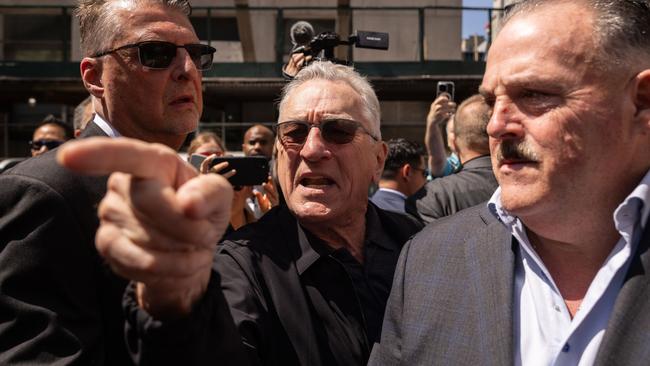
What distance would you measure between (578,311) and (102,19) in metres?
1.69

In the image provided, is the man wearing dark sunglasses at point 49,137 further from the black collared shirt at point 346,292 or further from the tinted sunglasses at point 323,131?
Answer: the black collared shirt at point 346,292

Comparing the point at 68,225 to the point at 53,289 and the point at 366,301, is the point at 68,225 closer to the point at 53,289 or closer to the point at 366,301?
the point at 53,289

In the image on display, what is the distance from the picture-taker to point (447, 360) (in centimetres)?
168

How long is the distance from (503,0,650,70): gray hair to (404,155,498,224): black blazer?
2025 mm

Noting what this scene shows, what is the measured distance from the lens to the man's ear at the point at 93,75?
2.25 metres

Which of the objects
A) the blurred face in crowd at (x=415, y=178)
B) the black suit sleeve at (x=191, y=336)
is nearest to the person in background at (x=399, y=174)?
the blurred face in crowd at (x=415, y=178)

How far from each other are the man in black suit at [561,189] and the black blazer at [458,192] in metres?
1.91

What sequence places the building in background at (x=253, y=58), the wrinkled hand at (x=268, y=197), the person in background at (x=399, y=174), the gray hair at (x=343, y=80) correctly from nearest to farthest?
the gray hair at (x=343, y=80) → the wrinkled hand at (x=268, y=197) → the person in background at (x=399, y=174) → the building in background at (x=253, y=58)

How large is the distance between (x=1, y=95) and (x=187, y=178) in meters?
13.6

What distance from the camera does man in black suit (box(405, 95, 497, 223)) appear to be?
3691 millimetres

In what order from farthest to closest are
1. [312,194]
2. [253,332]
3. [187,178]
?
1. [312,194]
2. [253,332]
3. [187,178]

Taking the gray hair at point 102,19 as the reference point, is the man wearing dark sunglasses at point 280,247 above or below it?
below

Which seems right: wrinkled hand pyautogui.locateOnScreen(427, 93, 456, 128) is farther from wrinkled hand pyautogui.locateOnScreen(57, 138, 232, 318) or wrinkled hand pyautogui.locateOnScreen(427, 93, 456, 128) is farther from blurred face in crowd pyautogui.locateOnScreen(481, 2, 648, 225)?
wrinkled hand pyautogui.locateOnScreen(57, 138, 232, 318)

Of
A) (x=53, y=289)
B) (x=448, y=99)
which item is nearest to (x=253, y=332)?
(x=53, y=289)
